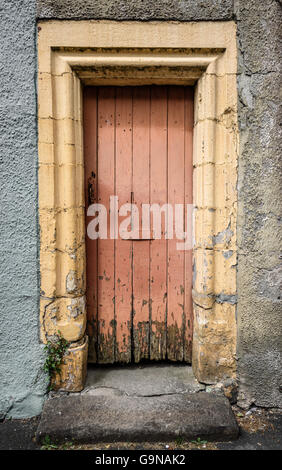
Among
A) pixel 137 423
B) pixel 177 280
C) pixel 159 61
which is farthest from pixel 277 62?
pixel 137 423

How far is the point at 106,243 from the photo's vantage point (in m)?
2.57

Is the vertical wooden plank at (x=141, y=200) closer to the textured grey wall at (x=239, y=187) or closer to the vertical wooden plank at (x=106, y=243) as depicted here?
the vertical wooden plank at (x=106, y=243)

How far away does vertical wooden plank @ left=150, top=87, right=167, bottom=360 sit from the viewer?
2516 mm

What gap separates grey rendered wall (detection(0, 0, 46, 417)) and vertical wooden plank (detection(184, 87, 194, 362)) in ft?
3.78

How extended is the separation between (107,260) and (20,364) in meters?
0.99

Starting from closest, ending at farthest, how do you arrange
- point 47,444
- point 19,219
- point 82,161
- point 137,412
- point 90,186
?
point 47,444 < point 137,412 < point 19,219 < point 82,161 < point 90,186

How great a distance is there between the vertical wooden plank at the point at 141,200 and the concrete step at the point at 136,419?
1.58 ft

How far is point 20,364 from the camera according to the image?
2322mm

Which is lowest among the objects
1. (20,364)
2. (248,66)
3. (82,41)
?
(20,364)

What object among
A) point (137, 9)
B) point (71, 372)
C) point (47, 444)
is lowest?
point (47, 444)

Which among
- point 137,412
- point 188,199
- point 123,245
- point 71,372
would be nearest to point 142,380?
point 137,412

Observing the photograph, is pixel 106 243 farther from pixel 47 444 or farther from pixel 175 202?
pixel 47 444

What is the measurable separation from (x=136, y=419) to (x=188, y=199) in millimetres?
1640
